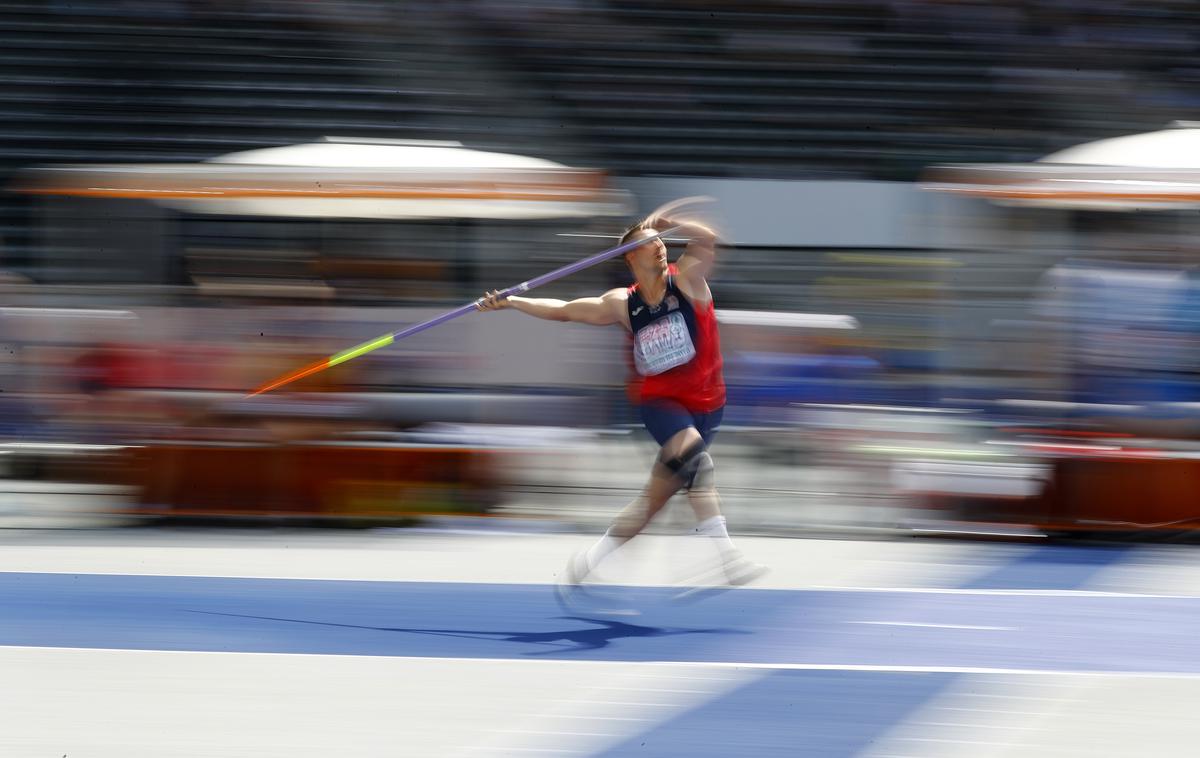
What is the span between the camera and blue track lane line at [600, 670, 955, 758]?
4.08m

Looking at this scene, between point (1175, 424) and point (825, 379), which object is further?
point (825, 379)

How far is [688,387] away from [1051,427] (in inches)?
115

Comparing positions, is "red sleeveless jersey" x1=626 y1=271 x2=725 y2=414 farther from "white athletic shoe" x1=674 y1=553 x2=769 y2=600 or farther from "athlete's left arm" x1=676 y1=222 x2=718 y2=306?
"white athletic shoe" x1=674 y1=553 x2=769 y2=600

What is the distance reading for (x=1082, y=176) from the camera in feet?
27.0

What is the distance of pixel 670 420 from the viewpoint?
5.79m

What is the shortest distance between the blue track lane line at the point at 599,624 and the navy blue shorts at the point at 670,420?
688 mm

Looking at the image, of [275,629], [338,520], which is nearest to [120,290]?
[338,520]

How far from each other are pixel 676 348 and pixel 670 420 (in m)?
0.27

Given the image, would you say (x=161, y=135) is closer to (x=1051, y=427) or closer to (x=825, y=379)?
(x=825, y=379)

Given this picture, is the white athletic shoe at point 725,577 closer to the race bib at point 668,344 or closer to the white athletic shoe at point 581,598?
the white athletic shoe at point 581,598

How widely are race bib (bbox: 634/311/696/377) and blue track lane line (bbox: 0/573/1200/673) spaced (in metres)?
0.96

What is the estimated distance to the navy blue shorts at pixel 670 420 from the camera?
227 inches

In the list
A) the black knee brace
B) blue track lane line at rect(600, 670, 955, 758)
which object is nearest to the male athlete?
the black knee brace

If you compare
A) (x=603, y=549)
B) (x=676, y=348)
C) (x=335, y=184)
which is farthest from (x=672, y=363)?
(x=335, y=184)
